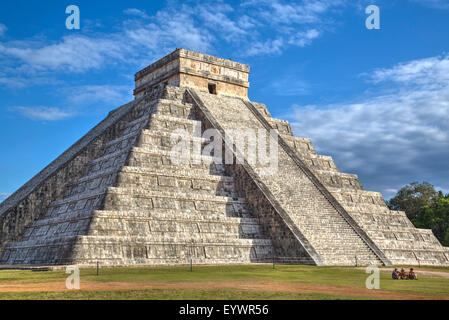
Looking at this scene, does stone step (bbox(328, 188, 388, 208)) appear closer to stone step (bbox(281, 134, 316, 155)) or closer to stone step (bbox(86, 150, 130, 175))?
stone step (bbox(281, 134, 316, 155))

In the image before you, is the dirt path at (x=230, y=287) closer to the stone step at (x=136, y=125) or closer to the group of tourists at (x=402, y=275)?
the group of tourists at (x=402, y=275)

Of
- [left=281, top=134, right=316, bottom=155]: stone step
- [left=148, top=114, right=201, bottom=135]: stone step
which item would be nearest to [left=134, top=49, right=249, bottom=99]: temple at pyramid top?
[left=148, top=114, right=201, bottom=135]: stone step

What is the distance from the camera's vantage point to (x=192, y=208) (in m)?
21.3

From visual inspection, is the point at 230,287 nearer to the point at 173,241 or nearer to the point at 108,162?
the point at 173,241

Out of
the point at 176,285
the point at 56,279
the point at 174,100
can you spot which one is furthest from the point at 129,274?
the point at 174,100

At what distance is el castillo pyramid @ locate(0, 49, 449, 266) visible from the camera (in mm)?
19000

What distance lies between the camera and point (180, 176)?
22.4 m

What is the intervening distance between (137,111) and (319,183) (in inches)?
446

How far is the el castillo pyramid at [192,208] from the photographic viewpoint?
1900 cm

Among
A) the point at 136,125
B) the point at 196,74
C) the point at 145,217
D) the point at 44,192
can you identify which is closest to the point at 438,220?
the point at 196,74

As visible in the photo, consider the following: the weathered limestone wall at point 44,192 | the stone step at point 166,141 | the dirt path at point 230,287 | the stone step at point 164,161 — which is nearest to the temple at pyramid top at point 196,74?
the weathered limestone wall at point 44,192

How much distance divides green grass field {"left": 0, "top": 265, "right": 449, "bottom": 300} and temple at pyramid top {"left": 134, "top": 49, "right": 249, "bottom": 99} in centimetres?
1763

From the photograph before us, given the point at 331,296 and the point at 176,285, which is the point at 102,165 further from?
the point at 331,296

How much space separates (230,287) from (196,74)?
2249 centimetres
